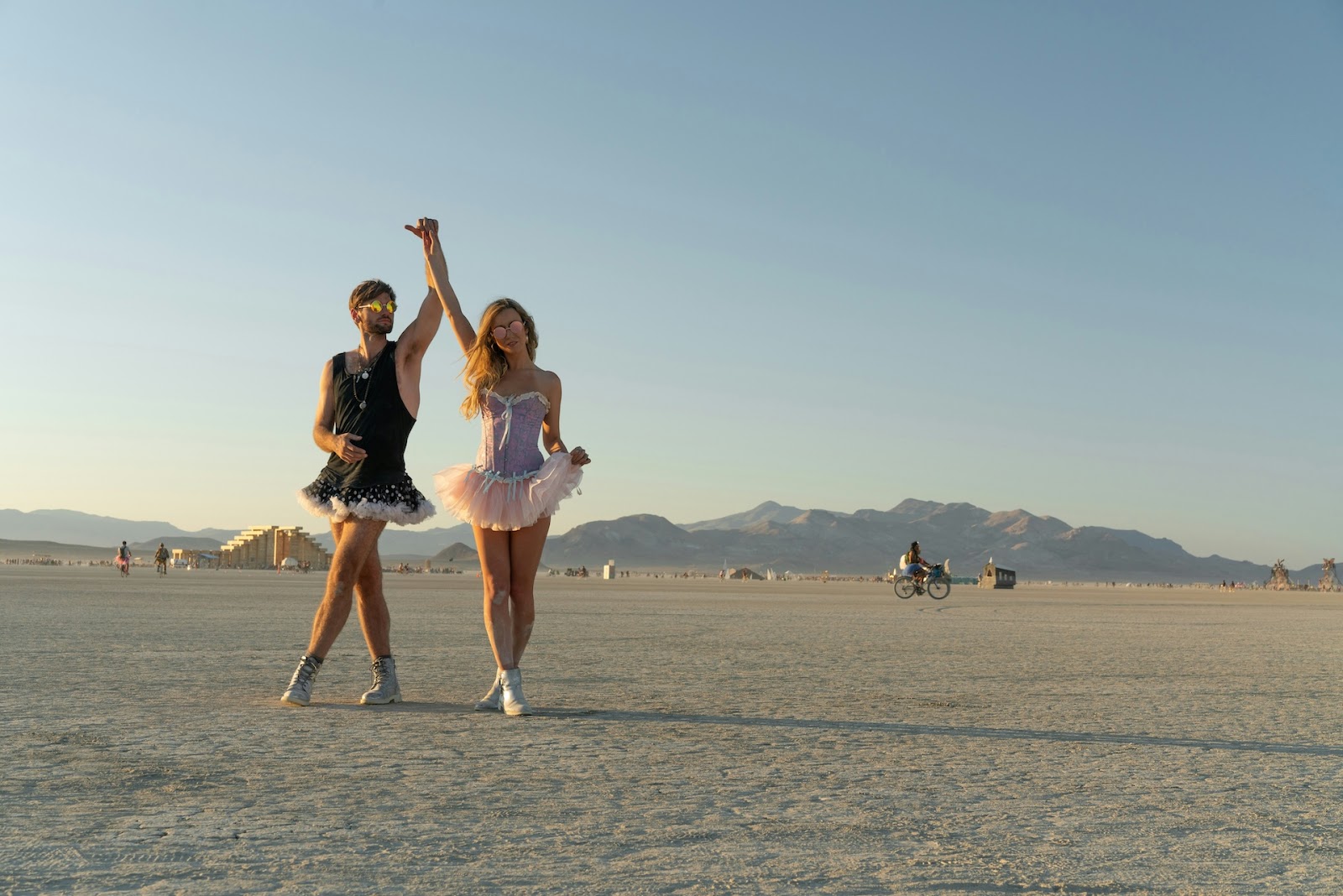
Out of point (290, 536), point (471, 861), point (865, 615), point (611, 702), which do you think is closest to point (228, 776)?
point (471, 861)

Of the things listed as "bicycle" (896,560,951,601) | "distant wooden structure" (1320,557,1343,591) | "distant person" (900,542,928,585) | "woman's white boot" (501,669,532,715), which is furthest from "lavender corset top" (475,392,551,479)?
"distant wooden structure" (1320,557,1343,591)

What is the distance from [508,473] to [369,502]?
72 cm

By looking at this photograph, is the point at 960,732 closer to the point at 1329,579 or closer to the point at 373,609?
the point at 373,609

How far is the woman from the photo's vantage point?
621 cm

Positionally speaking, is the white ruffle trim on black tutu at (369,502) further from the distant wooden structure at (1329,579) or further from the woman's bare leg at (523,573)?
the distant wooden structure at (1329,579)

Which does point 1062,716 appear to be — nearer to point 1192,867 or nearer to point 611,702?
point 611,702

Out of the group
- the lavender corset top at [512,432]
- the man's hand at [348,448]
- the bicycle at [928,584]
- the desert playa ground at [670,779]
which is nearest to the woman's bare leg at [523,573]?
the lavender corset top at [512,432]

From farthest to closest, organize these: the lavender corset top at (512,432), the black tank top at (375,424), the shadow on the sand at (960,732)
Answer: the lavender corset top at (512,432) < the black tank top at (375,424) < the shadow on the sand at (960,732)

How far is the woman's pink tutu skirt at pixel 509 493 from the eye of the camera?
244 inches

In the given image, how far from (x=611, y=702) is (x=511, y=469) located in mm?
1430

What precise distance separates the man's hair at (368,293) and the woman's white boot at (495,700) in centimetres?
213

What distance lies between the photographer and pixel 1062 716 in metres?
6.45

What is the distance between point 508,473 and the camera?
6.40 metres

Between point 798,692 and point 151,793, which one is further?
point 798,692
